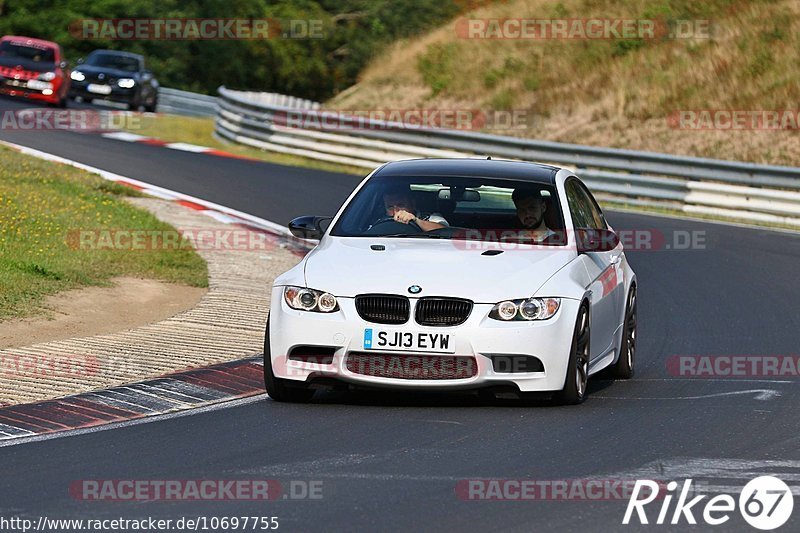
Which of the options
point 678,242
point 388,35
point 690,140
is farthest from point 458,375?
point 388,35

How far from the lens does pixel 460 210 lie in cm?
1038

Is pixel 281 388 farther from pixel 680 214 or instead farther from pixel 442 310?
pixel 680 214

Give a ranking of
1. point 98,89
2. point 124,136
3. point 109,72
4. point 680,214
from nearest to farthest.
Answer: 1. point 680,214
2. point 124,136
3. point 98,89
4. point 109,72

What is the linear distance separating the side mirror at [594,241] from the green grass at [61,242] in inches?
190

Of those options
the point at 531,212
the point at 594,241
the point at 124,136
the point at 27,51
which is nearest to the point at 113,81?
the point at 27,51

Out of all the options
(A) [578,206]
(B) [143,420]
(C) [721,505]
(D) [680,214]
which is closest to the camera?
(C) [721,505]

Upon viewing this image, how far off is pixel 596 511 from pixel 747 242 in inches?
582

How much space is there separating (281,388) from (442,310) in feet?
3.79

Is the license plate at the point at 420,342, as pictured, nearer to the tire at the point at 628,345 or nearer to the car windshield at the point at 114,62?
the tire at the point at 628,345

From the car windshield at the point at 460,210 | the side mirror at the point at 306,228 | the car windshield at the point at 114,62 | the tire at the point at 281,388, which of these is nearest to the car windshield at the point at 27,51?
the car windshield at the point at 114,62

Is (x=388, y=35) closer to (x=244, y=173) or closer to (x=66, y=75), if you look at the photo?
(x=66, y=75)

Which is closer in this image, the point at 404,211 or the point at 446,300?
the point at 446,300

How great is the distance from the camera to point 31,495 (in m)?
6.91

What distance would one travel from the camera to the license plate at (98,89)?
4034cm
